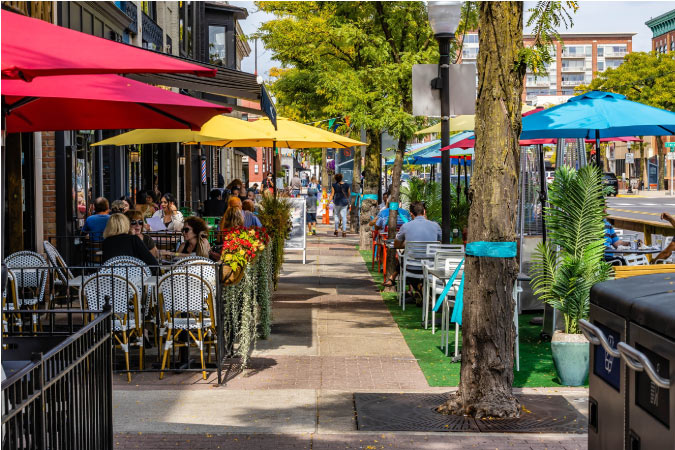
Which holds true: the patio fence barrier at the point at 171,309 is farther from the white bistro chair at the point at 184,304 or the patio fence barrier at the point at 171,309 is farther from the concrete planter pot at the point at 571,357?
the concrete planter pot at the point at 571,357

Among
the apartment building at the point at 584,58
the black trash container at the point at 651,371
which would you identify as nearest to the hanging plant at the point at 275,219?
the black trash container at the point at 651,371

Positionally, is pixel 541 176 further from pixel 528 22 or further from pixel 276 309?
pixel 528 22

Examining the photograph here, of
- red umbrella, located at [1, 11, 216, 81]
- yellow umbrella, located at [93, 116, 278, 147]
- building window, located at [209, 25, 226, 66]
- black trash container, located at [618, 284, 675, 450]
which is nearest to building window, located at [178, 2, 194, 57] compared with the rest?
building window, located at [209, 25, 226, 66]

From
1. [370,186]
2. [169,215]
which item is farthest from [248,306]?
[370,186]

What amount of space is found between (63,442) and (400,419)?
3.43 m

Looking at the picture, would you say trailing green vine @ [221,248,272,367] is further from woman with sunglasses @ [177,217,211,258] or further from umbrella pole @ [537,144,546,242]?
umbrella pole @ [537,144,546,242]

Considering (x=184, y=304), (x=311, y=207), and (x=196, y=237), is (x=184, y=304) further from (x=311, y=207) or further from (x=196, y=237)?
(x=311, y=207)

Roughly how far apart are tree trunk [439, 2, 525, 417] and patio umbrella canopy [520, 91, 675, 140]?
3.26 metres

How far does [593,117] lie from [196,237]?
15.6 feet

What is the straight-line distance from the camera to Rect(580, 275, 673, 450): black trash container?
11.2 feet

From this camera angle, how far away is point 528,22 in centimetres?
736

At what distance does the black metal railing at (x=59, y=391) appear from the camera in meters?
3.09

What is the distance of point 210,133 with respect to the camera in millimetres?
12734

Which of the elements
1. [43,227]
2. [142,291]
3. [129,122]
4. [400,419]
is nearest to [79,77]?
[129,122]
